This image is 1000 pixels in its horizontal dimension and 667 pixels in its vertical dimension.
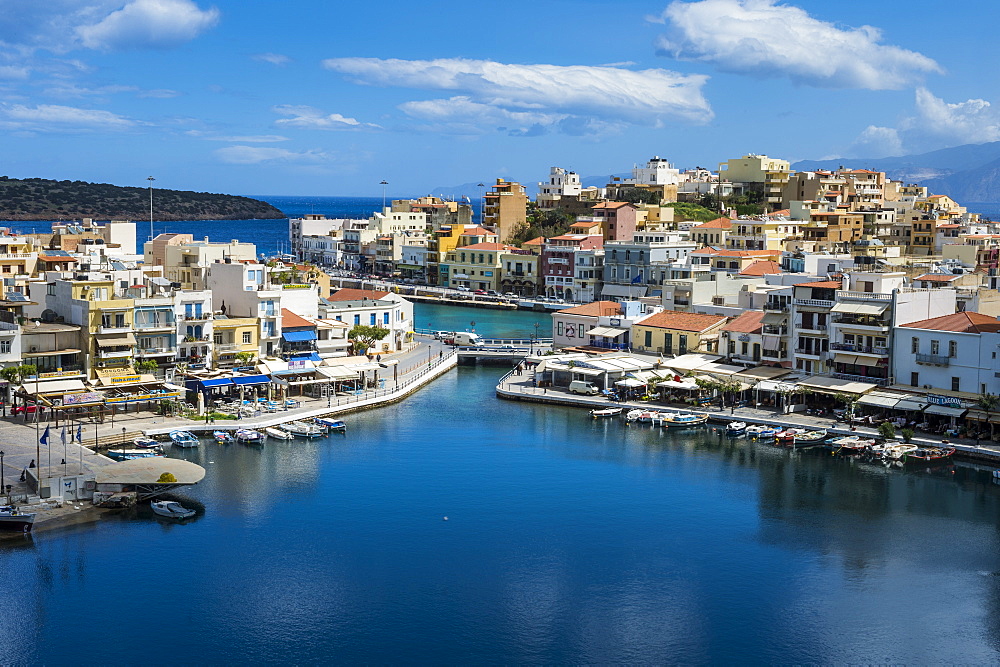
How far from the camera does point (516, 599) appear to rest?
23.8 m

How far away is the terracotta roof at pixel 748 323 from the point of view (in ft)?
150

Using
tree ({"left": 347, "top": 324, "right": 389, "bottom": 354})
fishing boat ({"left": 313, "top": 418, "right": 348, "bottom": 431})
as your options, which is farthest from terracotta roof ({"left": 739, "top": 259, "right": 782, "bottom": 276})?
fishing boat ({"left": 313, "top": 418, "right": 348, "bottom": 431})

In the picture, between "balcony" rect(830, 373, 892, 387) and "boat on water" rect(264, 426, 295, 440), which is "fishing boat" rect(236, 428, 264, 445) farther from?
"balcony" rect(830, 373, 892, 387)

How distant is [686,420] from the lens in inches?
1586

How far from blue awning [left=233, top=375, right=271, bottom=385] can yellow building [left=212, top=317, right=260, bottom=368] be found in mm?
1407

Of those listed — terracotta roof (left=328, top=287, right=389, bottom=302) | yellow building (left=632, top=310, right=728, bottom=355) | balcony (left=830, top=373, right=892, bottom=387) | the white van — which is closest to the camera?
balcony (left=830, top=373, right=892, bottom=387)

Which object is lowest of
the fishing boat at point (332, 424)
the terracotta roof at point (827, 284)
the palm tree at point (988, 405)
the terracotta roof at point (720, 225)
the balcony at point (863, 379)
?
the fishing boat at point (332, 424)

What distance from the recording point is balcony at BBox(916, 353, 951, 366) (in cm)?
3841

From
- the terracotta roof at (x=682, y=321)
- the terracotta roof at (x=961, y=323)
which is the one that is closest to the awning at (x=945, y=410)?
the terracotta roof at (x=961, y=323)

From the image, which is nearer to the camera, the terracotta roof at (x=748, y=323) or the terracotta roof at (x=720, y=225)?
the terracotta roof at (x=748, y=323)

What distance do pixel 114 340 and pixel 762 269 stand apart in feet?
110

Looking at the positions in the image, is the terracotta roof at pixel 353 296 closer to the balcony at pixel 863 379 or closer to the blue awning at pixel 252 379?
the blue awning at pixel 252 379

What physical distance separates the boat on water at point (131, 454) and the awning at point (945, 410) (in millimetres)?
23489

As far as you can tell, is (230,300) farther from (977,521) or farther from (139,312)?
(977,521)
